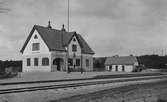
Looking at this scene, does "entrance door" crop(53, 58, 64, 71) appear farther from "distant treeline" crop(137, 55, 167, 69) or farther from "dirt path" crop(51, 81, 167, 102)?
"distant treeline" crop(137, 55, 167, 69)

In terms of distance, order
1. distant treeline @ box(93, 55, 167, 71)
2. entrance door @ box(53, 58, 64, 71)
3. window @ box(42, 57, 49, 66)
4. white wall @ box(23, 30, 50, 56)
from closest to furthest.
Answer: window @ box(42, 57, 49, 66) → white wall @ box(23, 30, 50, 56) → entrance door @ box(53, 58, 64, 71) → distant treeline @ box(93, 55, 167, 71)

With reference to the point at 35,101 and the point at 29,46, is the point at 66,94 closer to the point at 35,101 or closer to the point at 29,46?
the point at 35,101

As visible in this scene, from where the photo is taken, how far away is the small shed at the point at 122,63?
8462cm

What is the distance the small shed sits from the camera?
8462 centimetres

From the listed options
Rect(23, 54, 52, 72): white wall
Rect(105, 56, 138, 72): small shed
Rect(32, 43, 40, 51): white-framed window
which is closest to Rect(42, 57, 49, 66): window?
Rect(23, 54, 52, 72): white wall

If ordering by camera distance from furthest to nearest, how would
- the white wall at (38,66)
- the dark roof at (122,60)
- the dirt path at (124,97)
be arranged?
1. the dark roof at (122,60)
2. the white wall at (38,66)
3. the dirt path at (124,97)

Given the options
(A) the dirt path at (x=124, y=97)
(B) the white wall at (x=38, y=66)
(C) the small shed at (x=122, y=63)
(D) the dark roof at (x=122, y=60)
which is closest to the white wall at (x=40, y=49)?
(B) the white wall at (x=38, y=66)

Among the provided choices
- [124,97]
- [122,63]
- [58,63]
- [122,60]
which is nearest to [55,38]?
[58,63]

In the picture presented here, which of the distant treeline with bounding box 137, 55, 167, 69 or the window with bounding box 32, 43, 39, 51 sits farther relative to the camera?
the distant treeline with bounding box 137, 55, 167, 69

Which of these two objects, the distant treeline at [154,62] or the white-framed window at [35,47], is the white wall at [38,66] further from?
the distant treeline at [154,62]

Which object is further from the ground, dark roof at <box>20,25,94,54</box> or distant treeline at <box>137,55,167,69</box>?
dark roof at <box>20,25,94,54</box>

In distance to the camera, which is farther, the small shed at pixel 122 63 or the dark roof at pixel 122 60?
the dark roof at pixel 122 60

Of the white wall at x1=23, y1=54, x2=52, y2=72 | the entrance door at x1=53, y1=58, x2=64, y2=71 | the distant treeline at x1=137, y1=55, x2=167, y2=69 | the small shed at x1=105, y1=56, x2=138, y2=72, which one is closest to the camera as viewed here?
the white wall at x1=23, y1=54, x2=52, y2=72

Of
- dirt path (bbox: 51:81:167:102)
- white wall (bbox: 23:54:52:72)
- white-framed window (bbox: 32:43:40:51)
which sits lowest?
dirt path (bbox: 51:81:167:102)
